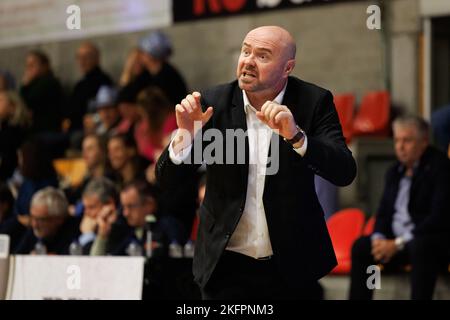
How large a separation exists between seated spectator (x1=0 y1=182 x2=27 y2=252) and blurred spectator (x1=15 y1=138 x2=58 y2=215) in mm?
78

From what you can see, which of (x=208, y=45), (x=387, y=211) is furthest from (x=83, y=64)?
(x=387, y=211)

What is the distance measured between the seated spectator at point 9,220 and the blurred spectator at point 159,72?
2.32m

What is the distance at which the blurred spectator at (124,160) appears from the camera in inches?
370

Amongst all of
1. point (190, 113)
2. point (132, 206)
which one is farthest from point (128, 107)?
point (190, 113)

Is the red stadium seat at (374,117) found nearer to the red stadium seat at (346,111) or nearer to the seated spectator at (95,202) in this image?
the red stadium seat at (346,111)

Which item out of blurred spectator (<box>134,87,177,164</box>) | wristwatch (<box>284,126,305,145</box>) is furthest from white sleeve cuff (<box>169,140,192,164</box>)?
blurred spectator (<box>134,87,177,164</box>)

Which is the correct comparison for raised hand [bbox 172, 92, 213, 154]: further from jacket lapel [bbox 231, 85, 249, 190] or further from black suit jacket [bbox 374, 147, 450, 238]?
black suit jacket [bbox 374, 147, 450, 238]

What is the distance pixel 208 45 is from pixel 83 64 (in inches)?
61.5

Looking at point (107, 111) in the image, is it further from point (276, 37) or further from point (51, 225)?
point (276, 37)

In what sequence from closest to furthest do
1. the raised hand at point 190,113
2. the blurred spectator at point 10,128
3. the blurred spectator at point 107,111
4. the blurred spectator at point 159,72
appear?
the raised hand at point 190,113, the blurred spectator at point 10,128, the blurred spectator at point 159,72, the blurred spectator at point 107,111

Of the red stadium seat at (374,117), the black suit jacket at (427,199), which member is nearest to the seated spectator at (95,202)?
the black suit jacket at (427,199)

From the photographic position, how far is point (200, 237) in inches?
157

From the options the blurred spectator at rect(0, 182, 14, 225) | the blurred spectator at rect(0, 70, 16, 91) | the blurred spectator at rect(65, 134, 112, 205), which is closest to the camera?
the blurred spectator at rect(0, 182, 14, 225)

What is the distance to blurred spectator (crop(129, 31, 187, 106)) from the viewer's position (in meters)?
11.3
